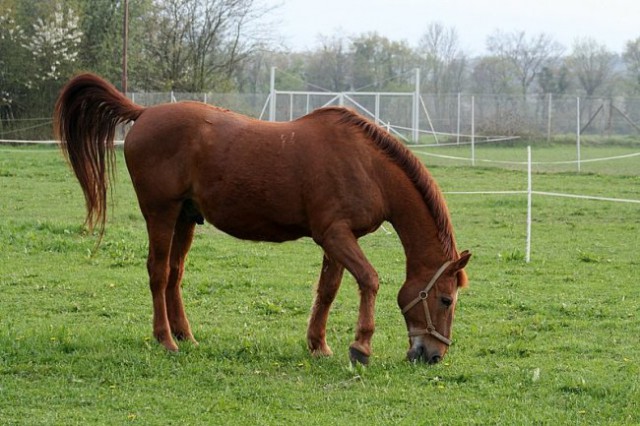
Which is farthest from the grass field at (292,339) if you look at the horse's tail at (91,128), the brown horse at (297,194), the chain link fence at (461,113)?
the chain link fence at (461,113)

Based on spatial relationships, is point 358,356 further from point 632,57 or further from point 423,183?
point 632,57

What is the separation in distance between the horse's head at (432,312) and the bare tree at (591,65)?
59.1 metres

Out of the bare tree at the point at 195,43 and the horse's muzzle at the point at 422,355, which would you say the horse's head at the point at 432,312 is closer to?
the horse's muzzle at the point at 422,355

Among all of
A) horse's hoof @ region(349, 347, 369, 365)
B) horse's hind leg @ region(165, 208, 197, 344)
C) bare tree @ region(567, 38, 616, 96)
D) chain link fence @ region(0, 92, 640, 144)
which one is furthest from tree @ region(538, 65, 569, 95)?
horse's hoof @ region(349, 347, 369, 365)

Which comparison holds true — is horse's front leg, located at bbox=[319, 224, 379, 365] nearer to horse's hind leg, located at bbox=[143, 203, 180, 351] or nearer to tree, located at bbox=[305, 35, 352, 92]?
horse's hind leg, located at bbox=[143, 203, 180, 351]

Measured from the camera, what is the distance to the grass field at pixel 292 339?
540 cm

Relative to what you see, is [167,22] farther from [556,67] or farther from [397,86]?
[556,67]

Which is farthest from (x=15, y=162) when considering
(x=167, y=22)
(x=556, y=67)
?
(x=556, y=67)

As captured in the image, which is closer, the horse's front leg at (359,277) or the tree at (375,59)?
the horse's front leg at (359,277)

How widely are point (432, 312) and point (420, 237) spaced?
1.82 ft

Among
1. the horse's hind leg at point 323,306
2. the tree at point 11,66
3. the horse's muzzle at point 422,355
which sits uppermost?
the tree at point 11,66

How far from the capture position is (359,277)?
6430 mm

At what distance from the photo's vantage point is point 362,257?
6516 mm

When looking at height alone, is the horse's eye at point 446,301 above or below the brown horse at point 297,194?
below
